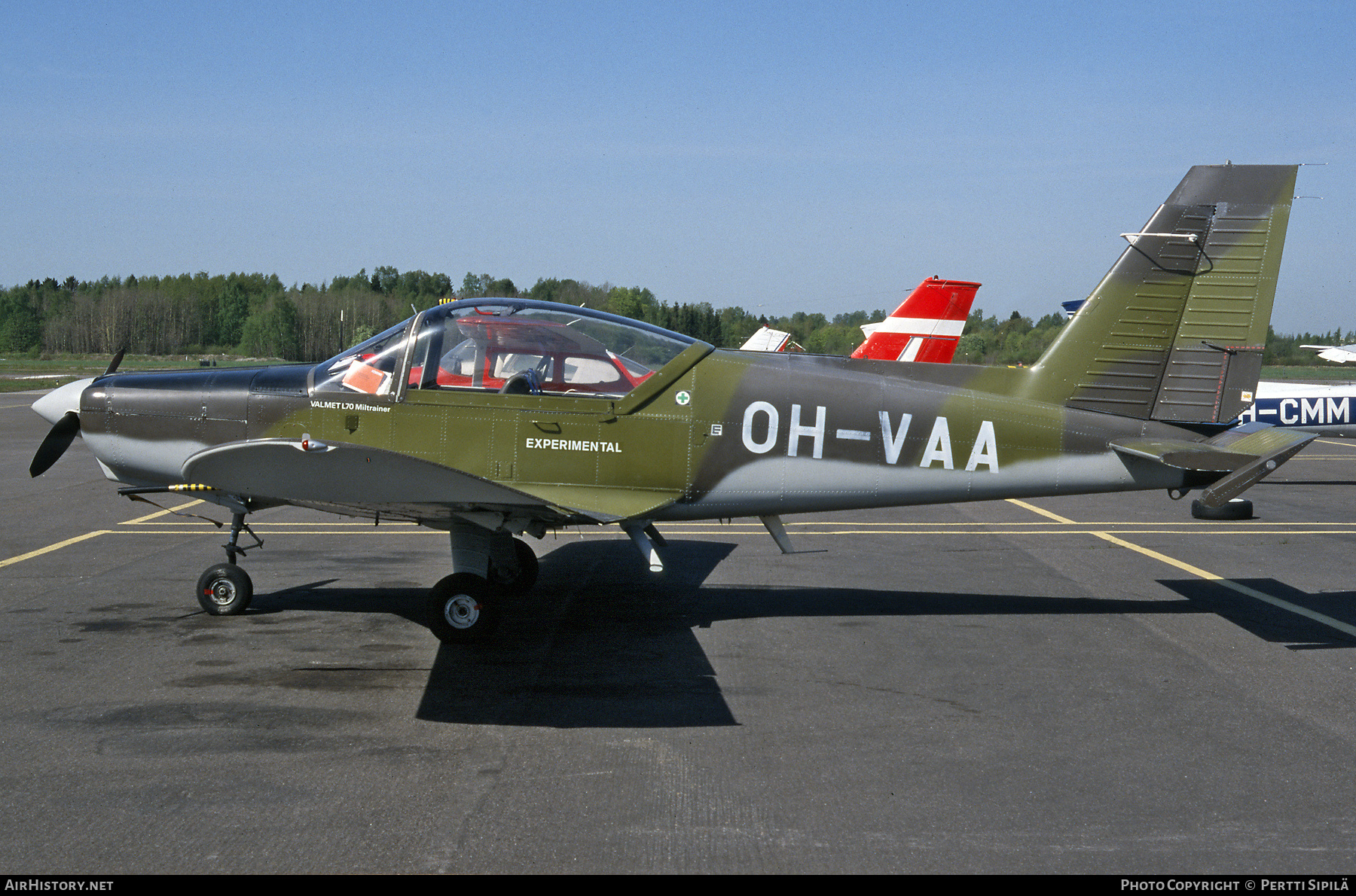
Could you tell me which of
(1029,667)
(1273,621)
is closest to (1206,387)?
(1273,621)

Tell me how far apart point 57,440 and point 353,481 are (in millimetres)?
2824

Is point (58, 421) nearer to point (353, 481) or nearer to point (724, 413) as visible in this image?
point (353, 481)

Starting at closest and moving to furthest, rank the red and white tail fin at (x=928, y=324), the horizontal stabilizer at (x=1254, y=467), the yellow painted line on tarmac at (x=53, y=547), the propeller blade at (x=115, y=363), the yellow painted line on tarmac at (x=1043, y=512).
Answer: the horizontal stabilizer at (x=1254, y=467)
the propeller blade at (x=115, y=363)
the yellow painted line on tarmac at (x=53, y=547)
the yellow painted line on tarmac at (x=1043, y=512)
the red and white tail fin at (x=928, y=324)

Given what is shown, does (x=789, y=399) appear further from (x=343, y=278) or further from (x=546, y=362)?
(x=343, y=278)

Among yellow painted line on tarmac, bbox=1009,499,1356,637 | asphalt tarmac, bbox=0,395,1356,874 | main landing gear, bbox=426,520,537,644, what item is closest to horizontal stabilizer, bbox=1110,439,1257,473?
asphalt tarmac, bbox=0,395,1356,874

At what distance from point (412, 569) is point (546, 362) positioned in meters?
3.41

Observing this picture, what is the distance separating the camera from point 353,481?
6875mm

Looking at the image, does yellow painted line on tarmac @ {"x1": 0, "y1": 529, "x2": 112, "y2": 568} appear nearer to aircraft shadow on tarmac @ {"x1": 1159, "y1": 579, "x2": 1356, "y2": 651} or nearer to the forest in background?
aircraft shadow on tarmac @ {"x1": 1159, "y1": 579, "x2": 1356, "y2": 651}

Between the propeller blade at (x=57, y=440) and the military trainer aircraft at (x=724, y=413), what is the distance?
18 millimetres

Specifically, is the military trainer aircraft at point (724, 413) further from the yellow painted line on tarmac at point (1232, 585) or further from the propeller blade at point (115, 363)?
the yellow painted line on tarmac at point (1232, 585)

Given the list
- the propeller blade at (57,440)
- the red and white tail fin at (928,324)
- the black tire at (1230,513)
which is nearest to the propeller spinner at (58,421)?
the propeller blade at (57,440)

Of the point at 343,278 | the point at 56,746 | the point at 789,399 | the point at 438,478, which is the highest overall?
the point at 343,278

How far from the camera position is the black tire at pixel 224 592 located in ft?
26.5
